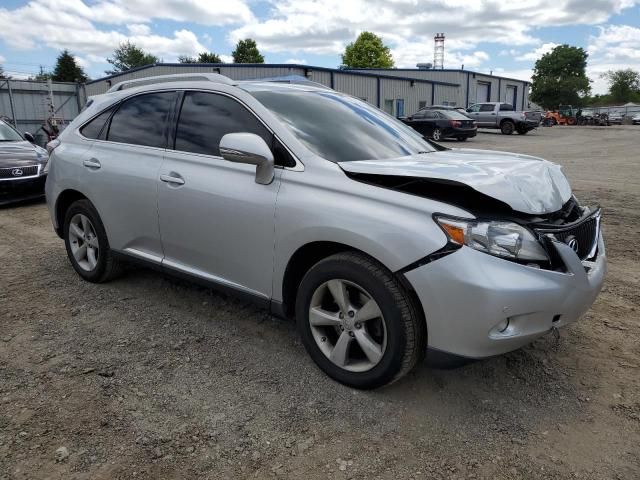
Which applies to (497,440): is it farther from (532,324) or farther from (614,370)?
(614,370)

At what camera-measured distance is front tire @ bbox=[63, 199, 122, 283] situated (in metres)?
4.25

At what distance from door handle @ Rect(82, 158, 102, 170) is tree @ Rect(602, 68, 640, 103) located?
9816 cm

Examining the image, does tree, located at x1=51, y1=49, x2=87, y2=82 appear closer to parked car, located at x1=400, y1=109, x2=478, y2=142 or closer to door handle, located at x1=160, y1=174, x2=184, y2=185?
parked car, located at x1=400, y1=109, x2=478, y2=142

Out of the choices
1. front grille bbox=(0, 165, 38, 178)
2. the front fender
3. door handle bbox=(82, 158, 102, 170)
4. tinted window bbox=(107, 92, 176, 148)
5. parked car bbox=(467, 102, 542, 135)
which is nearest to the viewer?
the front fender

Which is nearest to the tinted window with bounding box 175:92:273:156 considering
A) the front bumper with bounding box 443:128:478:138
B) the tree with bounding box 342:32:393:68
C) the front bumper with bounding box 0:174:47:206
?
the front bumper with bounding box 0:174:47:206

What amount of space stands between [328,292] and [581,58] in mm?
95347

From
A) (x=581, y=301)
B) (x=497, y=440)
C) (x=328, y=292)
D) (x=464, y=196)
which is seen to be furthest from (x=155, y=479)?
(x=581, y=301)

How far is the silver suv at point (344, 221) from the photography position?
7.85ft

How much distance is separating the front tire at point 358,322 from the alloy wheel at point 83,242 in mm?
2384

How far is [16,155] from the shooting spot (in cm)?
845

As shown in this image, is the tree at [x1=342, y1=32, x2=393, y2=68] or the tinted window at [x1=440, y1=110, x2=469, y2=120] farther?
the tree at [x1=342, y1=32, x2=393, y2=68]

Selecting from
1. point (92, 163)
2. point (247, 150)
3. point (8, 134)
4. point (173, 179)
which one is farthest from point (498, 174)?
point (8, 134)

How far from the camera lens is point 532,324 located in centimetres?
243

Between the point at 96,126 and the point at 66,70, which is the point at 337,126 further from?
the point at 66,70
